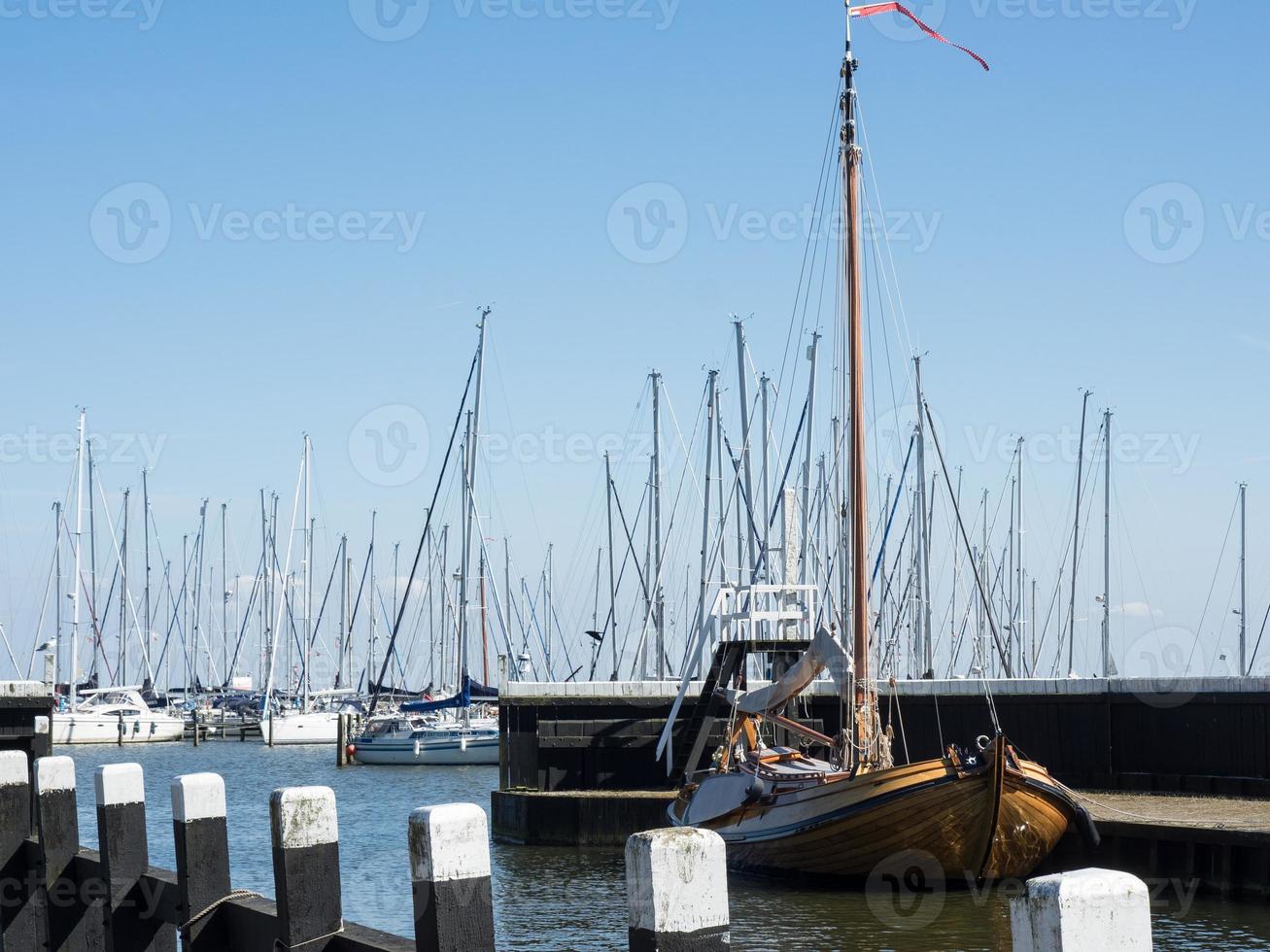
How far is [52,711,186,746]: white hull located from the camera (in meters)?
92.6

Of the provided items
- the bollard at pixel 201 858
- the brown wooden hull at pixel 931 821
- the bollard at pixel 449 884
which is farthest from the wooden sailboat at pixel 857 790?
the bollard at pixel 449 884

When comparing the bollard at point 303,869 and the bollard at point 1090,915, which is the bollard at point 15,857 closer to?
the bollard at point 303,869

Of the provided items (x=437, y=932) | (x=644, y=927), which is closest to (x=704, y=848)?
(x=644, y=927)

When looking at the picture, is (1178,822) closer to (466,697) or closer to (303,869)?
(303,869)

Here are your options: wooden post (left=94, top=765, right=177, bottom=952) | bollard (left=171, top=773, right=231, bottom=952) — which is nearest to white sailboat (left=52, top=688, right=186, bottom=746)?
wooden post (left=94, top=765, right=177, bottom=952)

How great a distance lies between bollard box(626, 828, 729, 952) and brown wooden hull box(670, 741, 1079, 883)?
20327 millimetres

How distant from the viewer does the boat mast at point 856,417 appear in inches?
1134

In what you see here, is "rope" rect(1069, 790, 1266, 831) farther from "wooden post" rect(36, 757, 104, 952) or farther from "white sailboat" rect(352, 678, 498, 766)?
"white sailboat" rect(352, 678, 498, 766)

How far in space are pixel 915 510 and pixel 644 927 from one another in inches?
2299

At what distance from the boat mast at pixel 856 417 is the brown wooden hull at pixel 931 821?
5.27 ft

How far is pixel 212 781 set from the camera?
367 inches

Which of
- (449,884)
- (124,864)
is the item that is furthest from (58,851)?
(449,884)

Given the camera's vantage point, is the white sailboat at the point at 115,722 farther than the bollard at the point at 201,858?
Yes

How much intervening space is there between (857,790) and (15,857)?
53.6 feet
